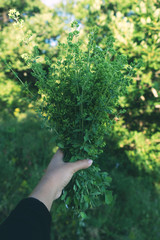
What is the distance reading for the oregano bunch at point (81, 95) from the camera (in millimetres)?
1069

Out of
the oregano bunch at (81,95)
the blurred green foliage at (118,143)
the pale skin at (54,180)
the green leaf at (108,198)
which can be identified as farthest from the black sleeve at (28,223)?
the blurred green foliage at (118,143)

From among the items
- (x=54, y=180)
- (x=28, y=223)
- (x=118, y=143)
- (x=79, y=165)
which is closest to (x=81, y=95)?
(x=79, y=165)

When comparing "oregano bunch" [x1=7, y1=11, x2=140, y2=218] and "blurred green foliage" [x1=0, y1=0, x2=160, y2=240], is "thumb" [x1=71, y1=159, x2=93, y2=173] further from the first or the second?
"blurred green foliage" [x1=0, y1=0, x2=160, y2=240]

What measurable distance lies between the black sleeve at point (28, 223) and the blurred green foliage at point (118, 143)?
100 centimetres

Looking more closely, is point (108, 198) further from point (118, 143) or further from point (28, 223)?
point (118, 143)

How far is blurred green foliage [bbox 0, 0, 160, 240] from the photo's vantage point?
2258 millimetres

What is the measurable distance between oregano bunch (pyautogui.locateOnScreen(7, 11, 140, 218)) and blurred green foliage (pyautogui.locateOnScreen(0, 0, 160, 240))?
1.98 ft

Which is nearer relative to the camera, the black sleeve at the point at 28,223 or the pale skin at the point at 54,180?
the black sleeve at the point at 28,223

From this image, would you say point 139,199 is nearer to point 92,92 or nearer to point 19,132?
point 92,92

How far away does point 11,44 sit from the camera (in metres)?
4.27

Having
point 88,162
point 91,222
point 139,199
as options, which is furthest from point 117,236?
point 88,162

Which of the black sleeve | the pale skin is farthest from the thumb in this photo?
the black sleeve

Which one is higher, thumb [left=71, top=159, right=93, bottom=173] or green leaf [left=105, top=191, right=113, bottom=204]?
thumb [left=71, top=159, right=93, bottom=173]

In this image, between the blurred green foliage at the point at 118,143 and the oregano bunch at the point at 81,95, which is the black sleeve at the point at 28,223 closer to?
the oregano bunch at the point at 81,95
